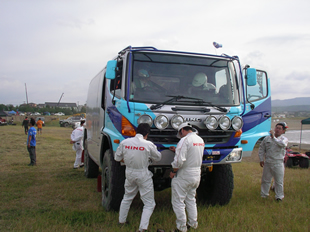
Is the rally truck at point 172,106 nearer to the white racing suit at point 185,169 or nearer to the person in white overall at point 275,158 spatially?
the white racing suit at point 185,169

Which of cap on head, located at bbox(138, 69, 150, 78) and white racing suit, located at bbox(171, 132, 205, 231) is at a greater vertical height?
cap on head, located at bbox(138, 69, 150, 78)

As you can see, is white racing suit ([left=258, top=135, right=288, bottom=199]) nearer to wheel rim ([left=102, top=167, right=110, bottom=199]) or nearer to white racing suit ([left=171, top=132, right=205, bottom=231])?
white racing suit ([left=171, top=132, right=205, bottom=231])

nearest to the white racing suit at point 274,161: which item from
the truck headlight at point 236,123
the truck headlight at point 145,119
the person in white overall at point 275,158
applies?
the person in white overall at point 275,158

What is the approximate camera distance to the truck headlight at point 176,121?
4.52 metres

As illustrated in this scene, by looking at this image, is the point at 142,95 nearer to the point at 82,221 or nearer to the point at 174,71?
the point at 174,71

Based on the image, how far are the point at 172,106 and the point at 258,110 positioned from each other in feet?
10.7

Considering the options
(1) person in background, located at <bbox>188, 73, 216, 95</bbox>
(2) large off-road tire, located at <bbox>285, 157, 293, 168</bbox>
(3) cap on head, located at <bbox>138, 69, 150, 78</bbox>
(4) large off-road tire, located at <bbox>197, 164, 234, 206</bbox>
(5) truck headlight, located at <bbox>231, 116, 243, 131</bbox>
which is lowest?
(2) large off-road tire, located at <bbox>285, 157, 293, 168</bbox>

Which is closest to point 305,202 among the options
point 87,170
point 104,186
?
point 104,186

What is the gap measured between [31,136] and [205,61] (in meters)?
7.72

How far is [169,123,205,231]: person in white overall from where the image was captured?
4.18 metres

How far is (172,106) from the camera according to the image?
4.68 metres

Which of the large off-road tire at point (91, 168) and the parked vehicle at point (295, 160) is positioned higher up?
the large off-road tire at point (91, 168)

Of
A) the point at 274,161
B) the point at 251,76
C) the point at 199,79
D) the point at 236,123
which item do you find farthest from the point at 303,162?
the point at 199,79

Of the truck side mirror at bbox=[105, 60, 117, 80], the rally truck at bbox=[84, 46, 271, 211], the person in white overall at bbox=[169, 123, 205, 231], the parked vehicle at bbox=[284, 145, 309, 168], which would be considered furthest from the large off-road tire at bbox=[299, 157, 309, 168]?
the truck side mirror at bbox=[105, 60, 117, 80]
